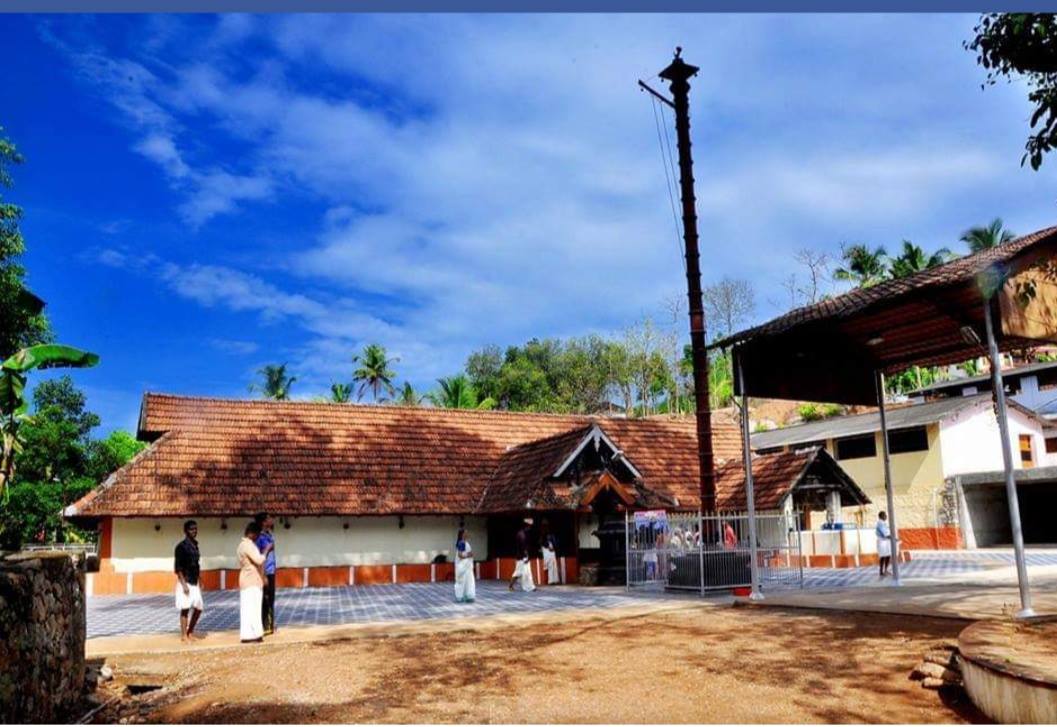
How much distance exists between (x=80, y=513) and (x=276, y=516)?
423cm

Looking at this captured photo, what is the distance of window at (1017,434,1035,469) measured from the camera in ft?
106

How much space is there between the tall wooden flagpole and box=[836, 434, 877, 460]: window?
56.4 ft

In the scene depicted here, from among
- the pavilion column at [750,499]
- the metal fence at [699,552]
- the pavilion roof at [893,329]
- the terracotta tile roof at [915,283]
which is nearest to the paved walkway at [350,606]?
the metal fence at [699,552]

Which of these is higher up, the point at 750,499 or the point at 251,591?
the point at 750,499

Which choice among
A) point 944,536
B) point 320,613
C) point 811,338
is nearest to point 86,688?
point 320,613

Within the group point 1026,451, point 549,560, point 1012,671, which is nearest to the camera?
point 1012,671

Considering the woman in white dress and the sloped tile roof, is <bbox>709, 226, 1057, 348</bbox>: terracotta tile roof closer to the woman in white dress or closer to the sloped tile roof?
the woman in white dress

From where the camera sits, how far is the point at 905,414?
105 feet

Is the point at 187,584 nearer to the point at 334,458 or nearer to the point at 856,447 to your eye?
the point at 334,458

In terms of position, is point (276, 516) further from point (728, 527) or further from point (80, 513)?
point (728, 527)

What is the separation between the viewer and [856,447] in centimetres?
3294

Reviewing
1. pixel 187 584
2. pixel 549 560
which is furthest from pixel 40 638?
pixel 549 560

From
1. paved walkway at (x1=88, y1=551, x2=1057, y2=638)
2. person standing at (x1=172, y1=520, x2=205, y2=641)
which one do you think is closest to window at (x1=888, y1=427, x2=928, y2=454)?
paved walkway at (x1=88, y1=551, x2=1057, y2=638)

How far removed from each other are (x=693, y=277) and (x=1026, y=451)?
2280cm
